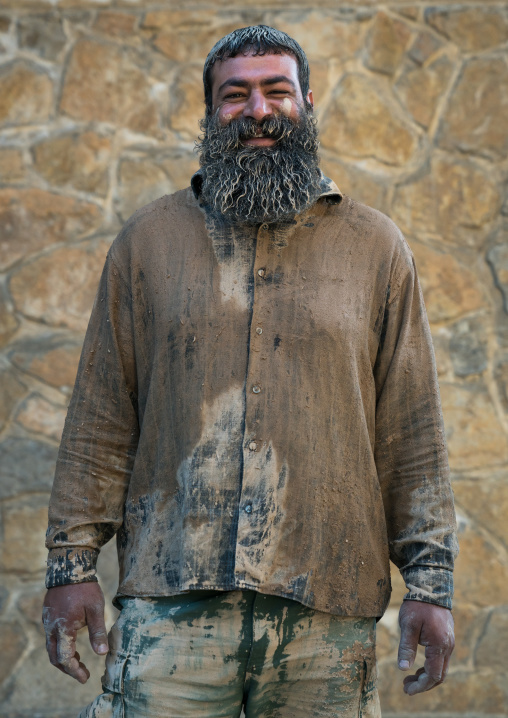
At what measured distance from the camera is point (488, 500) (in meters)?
3.76

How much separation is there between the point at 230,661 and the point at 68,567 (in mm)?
425

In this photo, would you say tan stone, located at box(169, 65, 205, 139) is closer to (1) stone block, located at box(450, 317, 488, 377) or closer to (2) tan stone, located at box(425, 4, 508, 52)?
Answer: (2) tan stone, located at box(425, 4, 508, 52)

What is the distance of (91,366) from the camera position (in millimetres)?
2113

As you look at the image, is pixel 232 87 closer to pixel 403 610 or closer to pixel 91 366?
pixel 91 366

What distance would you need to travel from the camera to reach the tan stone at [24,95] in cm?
392

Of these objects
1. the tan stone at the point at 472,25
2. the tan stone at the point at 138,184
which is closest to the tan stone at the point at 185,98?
the tan stone at the point at 138,184

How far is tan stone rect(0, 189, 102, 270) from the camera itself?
387 centimetres

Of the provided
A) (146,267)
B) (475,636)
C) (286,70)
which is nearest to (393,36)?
(286,70)

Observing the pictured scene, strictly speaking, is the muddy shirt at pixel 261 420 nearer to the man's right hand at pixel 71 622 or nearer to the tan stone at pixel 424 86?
the man's right hand at pixel 71 622

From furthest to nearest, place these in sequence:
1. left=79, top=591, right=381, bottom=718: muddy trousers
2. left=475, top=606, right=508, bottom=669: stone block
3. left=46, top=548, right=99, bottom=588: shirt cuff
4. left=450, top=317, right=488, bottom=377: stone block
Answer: left=450, top=317, right=488, bottom=377: stone block
left=475, top=606, right=508, bottom=669: stone block
left=46, top=548, right=99, bottom=588: shirt cuff
left=79, top=591, right=381, bottom=718: muddy trousers

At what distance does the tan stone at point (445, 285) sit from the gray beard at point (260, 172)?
182cm

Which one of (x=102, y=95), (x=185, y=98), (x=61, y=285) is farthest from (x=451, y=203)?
(x=61, y=285)

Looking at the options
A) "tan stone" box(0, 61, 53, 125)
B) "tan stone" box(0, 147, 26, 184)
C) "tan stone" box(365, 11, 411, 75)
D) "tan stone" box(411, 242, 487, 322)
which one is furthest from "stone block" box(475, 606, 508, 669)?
"tan stone" box(0, 61, 53, 125)

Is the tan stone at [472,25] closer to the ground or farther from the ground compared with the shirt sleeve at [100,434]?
farther from the ground
